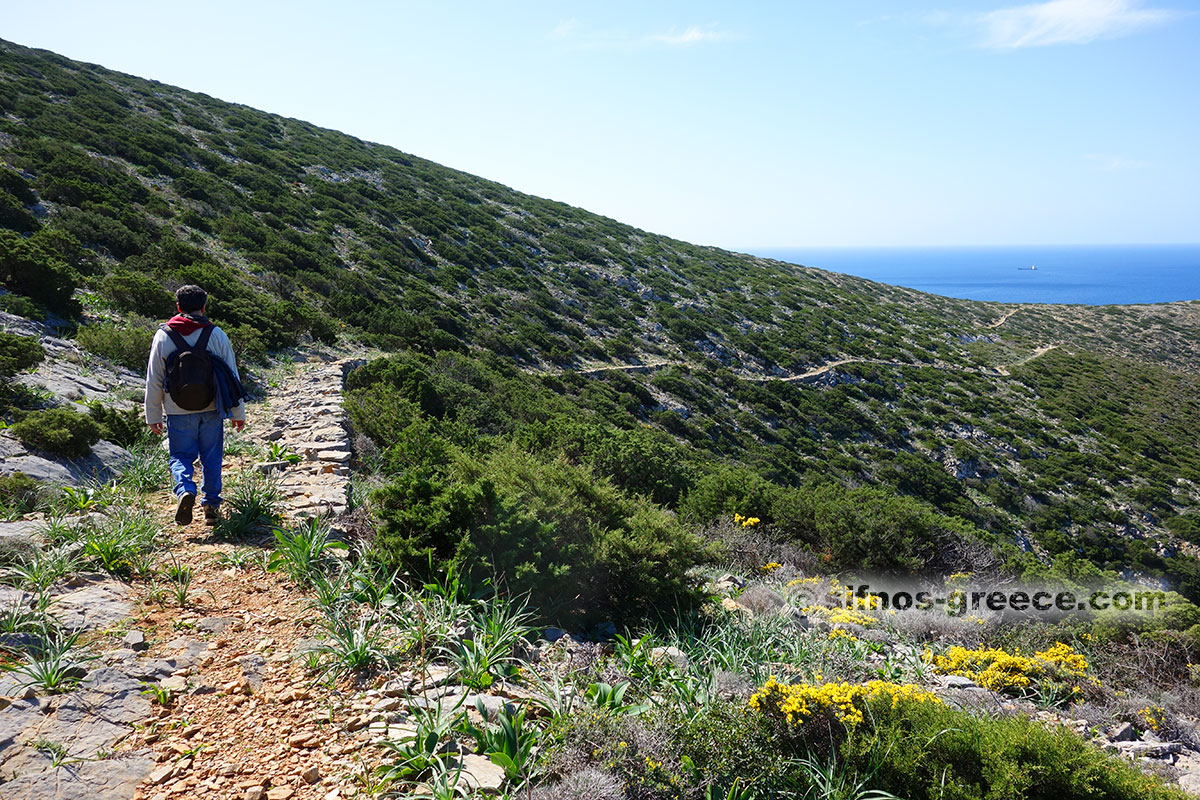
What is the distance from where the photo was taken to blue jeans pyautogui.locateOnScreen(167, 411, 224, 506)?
4723 millimetres

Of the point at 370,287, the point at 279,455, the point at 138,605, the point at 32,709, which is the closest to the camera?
the point at 32,709

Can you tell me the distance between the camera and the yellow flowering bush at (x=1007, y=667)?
180 inches

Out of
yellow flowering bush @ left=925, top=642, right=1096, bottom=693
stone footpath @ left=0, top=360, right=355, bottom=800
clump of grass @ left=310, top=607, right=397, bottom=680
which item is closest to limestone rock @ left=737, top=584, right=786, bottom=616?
yellow flowering bush @ left=925, top=642, right=1096, bottom=693

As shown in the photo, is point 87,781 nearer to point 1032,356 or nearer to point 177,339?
point 177,339

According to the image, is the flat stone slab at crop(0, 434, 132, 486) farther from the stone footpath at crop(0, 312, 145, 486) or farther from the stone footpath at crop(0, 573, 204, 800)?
the stone footpath at crop(0, 573, 204, 800)

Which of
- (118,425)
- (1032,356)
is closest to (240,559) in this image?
(118,425)

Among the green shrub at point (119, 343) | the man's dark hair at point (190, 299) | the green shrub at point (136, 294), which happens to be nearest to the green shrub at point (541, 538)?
the man's dark hair at point (190, 299)

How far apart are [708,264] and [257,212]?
31207 millimetres

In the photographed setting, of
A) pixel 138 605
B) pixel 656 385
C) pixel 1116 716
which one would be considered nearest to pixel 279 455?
pixel 138 605

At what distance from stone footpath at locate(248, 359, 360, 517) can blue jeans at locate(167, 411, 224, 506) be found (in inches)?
25.3

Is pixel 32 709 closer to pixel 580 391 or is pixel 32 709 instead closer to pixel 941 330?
pixel 580 391

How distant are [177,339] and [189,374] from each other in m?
0.33

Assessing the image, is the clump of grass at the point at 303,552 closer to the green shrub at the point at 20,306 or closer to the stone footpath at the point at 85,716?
the stone footpath at the point at 85,716

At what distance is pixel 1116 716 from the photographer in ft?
14.4
